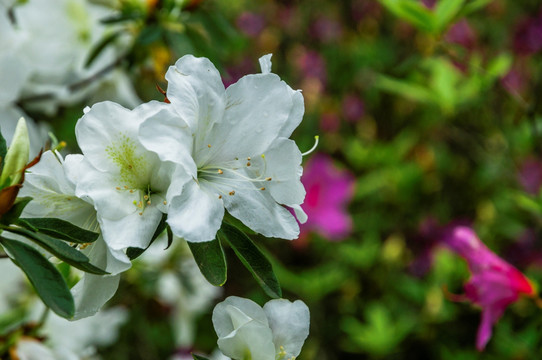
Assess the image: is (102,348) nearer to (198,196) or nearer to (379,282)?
(379,282)

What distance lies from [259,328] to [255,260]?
0.22 feet

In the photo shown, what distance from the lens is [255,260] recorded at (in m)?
0.60

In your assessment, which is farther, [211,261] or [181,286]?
[181,286]

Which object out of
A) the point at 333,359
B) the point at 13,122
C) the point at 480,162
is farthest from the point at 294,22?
the point at 13,122

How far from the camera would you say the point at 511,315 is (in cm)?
150

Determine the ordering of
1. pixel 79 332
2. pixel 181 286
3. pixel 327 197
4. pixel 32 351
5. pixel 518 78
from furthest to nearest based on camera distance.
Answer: pixel 518 78
pixel 327 197
pixel 181 286
pixel 79 332
pixel 32 351

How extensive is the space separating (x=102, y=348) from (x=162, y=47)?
3.04 feet

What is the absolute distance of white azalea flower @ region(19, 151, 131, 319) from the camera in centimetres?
59

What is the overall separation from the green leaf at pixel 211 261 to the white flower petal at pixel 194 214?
0.14 ft

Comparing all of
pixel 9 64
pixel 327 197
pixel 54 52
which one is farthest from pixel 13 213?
pixel 327 197

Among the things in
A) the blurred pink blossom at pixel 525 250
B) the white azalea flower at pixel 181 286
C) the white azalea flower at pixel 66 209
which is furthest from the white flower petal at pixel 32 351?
the blurred pink blossom at pixel 525 250

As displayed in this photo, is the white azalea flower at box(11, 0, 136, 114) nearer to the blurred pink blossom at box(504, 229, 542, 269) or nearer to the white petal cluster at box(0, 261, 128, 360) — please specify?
the white petal cluster at box(0, 261, 128, 360)

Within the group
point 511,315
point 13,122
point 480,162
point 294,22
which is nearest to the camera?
point 13,122

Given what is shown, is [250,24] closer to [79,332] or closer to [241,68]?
[241,68]
